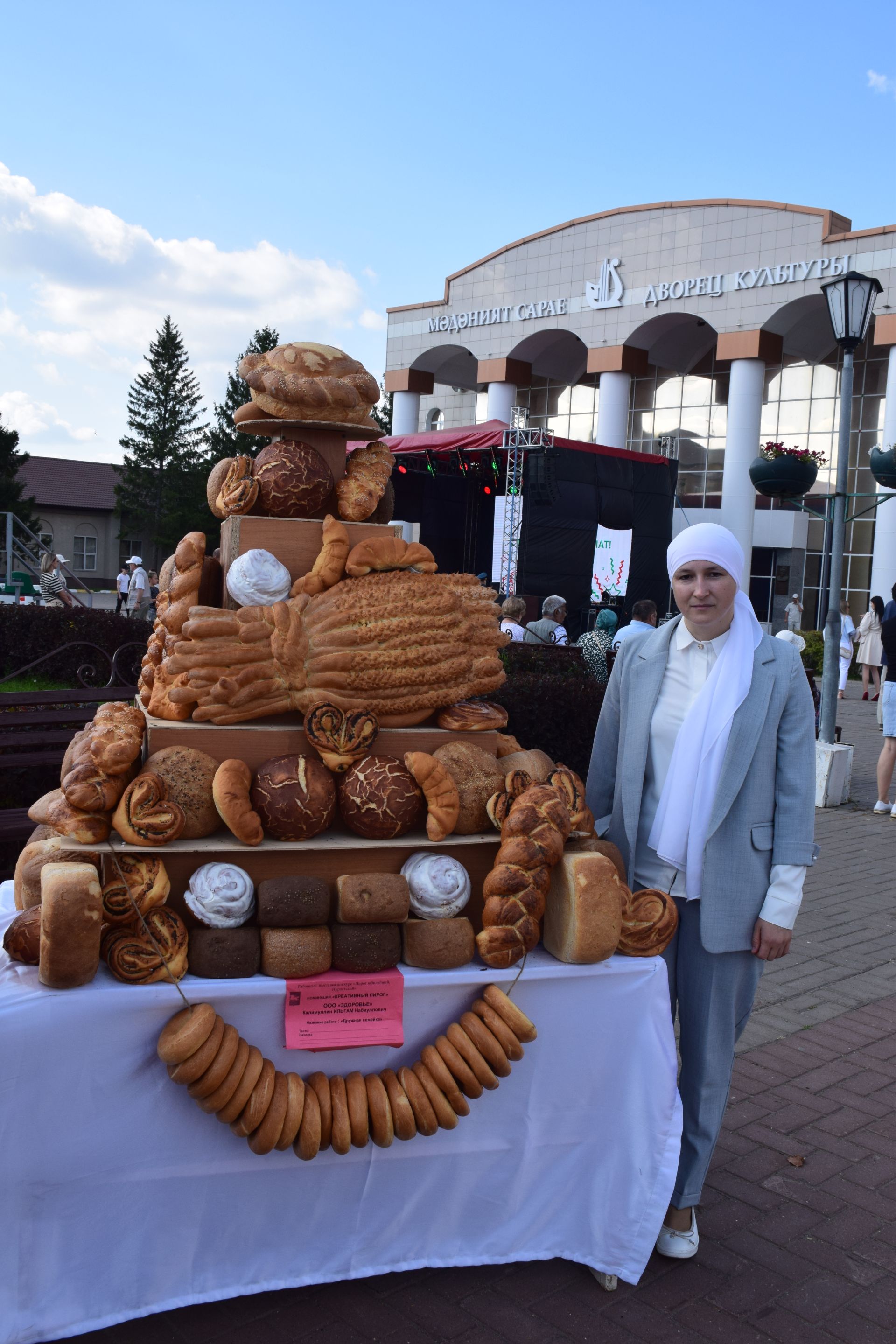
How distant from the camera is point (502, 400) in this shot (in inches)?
1091

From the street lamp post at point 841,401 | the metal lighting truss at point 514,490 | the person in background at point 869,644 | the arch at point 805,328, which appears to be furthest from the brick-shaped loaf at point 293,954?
the arch at point 805,328

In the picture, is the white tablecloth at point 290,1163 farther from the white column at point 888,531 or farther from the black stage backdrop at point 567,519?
the white column at point 888,531

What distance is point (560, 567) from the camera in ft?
55.8

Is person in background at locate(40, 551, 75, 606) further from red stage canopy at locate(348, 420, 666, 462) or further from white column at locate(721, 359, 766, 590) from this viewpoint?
white column at locate(721, 359, 766, 590)

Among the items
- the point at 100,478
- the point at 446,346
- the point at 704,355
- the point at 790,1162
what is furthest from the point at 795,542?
the point at 100,478

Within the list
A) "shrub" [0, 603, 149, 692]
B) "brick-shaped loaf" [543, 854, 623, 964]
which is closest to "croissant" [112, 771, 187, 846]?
"brick-shaped loaf" [543, 854, 623, 964]

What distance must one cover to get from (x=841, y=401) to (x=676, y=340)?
789 inches

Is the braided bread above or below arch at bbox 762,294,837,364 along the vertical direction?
below

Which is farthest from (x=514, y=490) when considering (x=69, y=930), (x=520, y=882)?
(x=69, y=930)

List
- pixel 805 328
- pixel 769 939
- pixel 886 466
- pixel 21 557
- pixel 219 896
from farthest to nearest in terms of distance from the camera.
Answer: pixel 21 557
pixel 805 328
pixel 886 466
pixel 769 939
pixel 219 896

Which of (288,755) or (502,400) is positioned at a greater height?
(502,400)

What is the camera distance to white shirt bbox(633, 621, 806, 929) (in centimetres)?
274

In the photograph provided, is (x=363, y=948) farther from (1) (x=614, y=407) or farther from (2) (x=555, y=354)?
(2) (x=555, y=354)

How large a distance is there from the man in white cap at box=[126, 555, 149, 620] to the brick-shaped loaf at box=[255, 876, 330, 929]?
18.9m
